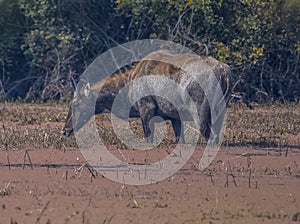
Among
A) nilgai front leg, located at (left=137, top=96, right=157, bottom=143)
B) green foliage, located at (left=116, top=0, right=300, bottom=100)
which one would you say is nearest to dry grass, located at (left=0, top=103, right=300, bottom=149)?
nilgai front leg, located at (left=137, top=96, right=157, bottom=143)

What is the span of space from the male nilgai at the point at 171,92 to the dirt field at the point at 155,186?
1.28 ft

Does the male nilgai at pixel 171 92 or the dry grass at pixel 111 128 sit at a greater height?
the male nilgai at pixel 171 92

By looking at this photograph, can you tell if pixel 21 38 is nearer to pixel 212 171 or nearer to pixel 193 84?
pixel 193 84

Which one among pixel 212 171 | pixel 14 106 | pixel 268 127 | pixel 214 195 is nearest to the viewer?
pixel 214 195

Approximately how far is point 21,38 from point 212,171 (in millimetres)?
10901

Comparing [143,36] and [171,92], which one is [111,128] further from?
[143,36]

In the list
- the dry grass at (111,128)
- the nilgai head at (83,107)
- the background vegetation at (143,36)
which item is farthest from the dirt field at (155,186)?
the background vegetation at (143,36)

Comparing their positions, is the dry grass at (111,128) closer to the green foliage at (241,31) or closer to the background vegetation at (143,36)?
the green foliage at (241,31)

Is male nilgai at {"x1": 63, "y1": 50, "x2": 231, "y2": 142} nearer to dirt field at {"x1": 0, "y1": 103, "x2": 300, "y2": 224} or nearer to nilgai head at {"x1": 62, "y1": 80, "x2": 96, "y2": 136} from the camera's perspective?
nilgai head at {"x1": 62, "y1": 80, "x2": 96, "y2": 136}

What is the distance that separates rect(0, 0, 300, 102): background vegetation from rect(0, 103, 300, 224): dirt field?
5383 millimetres

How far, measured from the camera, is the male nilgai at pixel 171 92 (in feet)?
35.2

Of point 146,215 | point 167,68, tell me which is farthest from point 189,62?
point 146,215

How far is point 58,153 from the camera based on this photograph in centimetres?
980

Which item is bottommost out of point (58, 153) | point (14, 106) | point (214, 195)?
point (14, 106)
